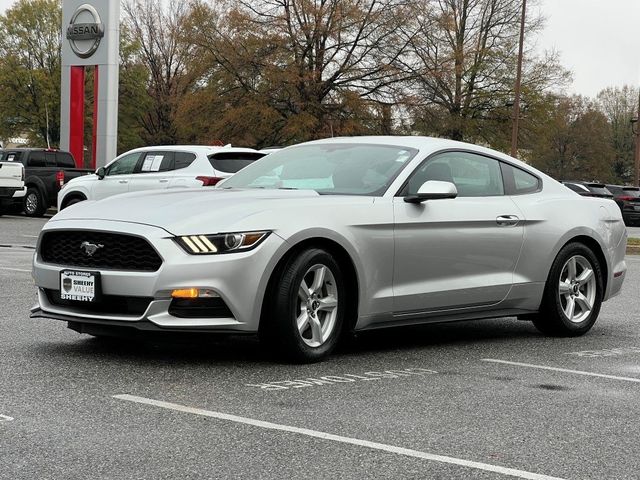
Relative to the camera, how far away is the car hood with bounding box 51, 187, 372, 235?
6488 millimetres

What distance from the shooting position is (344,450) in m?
4.68

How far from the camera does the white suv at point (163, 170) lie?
20.0 m

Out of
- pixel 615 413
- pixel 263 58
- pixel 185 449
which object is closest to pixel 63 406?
pixel 185 449

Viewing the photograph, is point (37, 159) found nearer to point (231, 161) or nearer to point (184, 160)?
point (184, 160)

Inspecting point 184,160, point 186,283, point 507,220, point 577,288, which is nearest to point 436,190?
point 507,220

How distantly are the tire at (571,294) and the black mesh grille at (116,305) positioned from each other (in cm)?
341

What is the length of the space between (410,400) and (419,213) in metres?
1.89

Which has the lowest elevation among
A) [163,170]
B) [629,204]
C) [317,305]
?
[629,204]

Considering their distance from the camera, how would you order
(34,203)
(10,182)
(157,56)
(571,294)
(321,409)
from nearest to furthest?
1. (321,409)
2. (571,294)
3. (10,182)
4. (34,203)
5. (157,56)

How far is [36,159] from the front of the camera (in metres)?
29.3

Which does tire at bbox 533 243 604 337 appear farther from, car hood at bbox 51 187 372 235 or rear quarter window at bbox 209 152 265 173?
rear quarter window at bbox 209 152 265 173

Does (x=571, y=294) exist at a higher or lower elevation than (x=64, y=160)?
lower

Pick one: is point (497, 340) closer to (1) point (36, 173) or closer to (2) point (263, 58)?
(1) point (36, 173)

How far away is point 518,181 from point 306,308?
8.23ft
